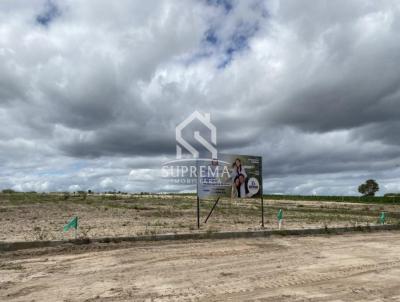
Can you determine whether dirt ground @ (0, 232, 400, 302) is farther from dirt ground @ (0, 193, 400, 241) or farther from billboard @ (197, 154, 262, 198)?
billboard @ (197, 154, 262, 198)

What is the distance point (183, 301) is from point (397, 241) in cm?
1009

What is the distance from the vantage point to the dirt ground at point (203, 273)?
636cm

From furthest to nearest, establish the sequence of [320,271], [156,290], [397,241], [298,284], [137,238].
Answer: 1. [397,241]
2. [137,238]
3. [320,271]
4. [298,284]
5. [156,290]

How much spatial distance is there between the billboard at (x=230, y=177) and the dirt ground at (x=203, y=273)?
3.98 m

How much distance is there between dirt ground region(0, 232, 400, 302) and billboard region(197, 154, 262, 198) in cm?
398

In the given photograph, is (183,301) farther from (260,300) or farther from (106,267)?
(106,267)

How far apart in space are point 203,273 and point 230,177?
8.50 m

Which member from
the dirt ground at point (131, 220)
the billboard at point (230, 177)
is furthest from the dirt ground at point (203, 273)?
the billboard at point (230, 177)

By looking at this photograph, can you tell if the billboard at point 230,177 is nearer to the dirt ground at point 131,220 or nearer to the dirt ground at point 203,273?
the dirt ground at point 131,220

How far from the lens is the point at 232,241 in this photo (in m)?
12.5

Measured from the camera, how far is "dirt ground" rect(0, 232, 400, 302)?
6359 millimetres

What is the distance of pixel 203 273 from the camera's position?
25.6 ft

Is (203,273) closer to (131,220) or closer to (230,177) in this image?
(230,177)

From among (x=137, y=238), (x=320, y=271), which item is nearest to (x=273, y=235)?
(x=137, y=238)
